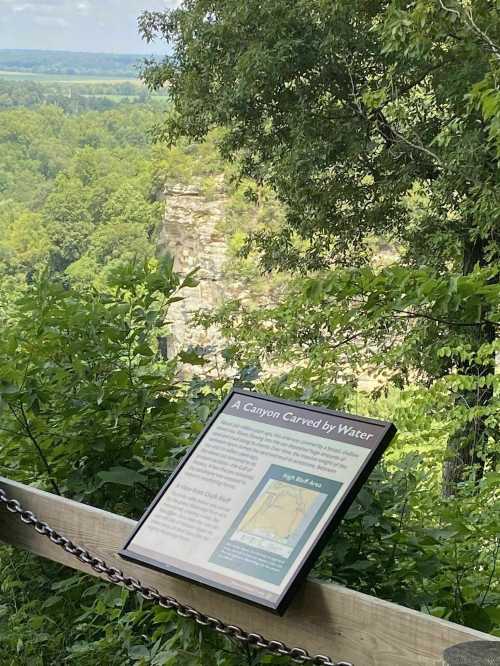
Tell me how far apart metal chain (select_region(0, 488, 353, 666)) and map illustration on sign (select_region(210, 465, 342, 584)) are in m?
0.12

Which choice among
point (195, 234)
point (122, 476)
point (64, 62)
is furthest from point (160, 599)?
point (64, 62)

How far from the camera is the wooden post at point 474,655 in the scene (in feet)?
4.06

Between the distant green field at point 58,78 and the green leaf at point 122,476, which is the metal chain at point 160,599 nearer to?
the green leaf at point 122,476

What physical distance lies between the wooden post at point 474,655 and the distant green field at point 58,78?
2097 inches

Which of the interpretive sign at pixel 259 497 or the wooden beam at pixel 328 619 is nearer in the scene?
the wooden beam at pixel 328 619

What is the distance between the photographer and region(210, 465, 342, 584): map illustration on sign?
175 centimetres

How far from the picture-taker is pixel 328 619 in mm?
1748

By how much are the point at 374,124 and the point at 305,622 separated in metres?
8.37

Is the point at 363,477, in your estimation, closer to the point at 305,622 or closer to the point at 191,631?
the point at 305,622

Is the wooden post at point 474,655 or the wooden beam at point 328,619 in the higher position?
the wooden post at point 474,655

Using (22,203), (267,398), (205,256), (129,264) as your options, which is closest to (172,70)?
(129,264)

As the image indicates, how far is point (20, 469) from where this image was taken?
9.66 feet

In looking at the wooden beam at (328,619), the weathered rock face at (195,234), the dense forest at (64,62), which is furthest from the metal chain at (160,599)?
the dense forest at (64,62)

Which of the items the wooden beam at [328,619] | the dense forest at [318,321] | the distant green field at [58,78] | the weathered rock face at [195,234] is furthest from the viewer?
the distant green field at [58,78]
